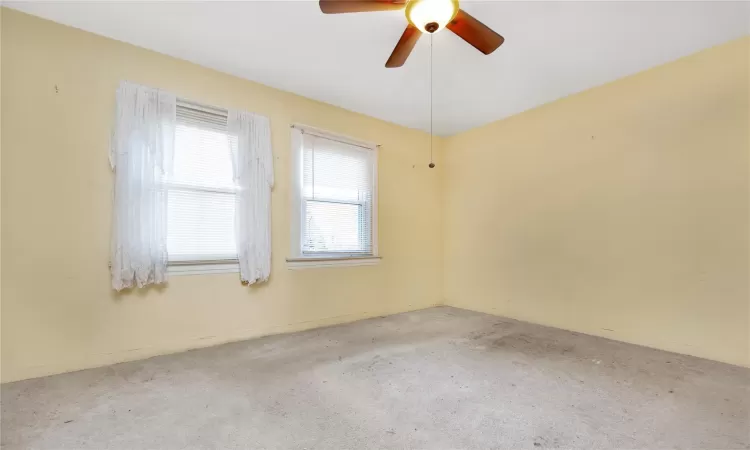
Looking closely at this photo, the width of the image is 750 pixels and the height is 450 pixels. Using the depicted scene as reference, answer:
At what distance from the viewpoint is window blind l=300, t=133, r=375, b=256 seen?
3475mm

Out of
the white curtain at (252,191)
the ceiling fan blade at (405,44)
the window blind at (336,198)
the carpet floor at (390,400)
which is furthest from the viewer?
the window blind at (336,198)

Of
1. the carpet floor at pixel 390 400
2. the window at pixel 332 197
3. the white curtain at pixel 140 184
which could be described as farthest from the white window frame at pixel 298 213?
the white curtain at pixel 140 184

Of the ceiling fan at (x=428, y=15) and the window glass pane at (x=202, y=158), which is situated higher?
the ceiling fan at (x=428, y=15)

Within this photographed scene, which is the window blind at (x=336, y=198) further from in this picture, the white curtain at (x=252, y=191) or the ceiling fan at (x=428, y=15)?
the ceiling fan at (x=428, y=15)

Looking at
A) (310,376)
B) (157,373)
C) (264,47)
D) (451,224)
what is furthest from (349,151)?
(157,373)

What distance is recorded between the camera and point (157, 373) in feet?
7.36

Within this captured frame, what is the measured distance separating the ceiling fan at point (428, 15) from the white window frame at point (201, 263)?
5.65ft

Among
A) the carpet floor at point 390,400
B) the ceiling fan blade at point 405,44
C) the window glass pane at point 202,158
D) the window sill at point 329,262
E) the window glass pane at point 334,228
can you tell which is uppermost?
the ceiling fan blade at point 405,44

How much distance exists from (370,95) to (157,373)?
3.16 m

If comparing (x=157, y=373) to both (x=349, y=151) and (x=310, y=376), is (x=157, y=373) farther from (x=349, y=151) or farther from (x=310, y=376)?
(x=349, y=151)

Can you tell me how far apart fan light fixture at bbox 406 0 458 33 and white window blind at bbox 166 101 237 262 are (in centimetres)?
206

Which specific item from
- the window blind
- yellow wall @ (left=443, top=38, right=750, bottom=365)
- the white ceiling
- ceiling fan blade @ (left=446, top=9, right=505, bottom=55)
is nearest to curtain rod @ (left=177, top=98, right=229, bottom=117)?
the white ceiling

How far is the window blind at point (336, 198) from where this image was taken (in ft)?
11.4

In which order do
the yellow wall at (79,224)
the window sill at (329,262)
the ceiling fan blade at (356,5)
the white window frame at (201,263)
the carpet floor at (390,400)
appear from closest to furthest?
the carpet floor at (390,400)
the ceiling fan blade at (356,5)
the yellow wall at (79,224)
the white window frame at (201,263)
the window sill at (329,262)
